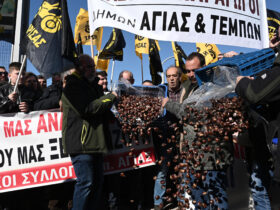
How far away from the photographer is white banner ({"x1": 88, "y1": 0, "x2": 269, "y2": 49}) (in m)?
2.65

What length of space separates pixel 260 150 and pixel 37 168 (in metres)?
2.83

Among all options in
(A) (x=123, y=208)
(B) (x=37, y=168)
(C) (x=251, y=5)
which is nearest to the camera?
(C) (x=251, y=5)

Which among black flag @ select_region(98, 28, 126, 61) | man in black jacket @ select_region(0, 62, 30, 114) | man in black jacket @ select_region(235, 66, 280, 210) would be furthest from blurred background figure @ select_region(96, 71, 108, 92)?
black flag @ select_region(98, 28, 126, 61)

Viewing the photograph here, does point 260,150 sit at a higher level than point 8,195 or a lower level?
higher

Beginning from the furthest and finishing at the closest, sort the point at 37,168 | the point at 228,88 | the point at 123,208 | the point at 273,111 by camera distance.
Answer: the point at 123,208, the point at 37,168, the point at 228,88, the point at 273,111

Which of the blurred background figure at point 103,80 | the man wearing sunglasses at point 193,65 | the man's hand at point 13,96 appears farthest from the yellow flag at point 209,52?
the man's hand at point 13,96

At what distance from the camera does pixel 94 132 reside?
3205mm

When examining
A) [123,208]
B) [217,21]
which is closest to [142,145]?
[123,208]

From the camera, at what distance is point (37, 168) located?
3.87m

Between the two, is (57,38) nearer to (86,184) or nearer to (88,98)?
(88,98)

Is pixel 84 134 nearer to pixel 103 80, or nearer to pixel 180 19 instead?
pixel 180 19

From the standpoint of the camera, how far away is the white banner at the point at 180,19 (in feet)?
8.70

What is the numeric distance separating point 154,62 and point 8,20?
13.7 feet

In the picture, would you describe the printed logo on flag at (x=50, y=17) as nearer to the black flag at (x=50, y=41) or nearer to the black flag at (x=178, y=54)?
the black flag at (x=50, y=41)
